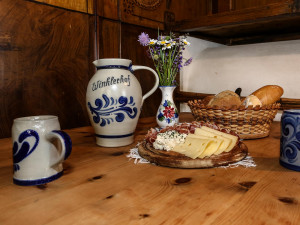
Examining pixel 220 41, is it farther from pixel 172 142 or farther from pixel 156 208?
pixel 156 208

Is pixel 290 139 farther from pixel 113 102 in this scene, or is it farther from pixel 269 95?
pixel 269 95

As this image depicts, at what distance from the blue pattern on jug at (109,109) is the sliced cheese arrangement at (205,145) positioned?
213 millimetres

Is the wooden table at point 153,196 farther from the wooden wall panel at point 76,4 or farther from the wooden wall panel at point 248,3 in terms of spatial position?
the wooden wall panel at point 248,3

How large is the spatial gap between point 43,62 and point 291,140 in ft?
3.38

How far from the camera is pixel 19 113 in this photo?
112cm

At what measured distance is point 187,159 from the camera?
66 cm

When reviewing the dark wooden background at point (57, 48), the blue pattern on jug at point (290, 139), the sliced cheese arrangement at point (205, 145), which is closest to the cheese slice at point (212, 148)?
the sliced cheese arrangement at point (205, 145)

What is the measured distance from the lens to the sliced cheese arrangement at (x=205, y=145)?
666 millimetres

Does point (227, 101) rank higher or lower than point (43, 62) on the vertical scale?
lower

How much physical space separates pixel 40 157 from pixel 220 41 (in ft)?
6.07

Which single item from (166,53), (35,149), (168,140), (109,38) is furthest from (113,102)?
(109,38)

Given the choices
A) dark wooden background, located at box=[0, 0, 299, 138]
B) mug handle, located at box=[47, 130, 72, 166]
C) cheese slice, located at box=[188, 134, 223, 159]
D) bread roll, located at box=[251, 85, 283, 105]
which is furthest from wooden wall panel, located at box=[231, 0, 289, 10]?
mug handle, located at box=[47, 130, 72, 166]

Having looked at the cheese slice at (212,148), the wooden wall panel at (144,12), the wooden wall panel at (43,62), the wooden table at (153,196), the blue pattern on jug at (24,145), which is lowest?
the wooden table at (153,196)

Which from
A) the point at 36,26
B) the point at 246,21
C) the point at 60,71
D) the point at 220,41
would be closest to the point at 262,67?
the point at 246,21
